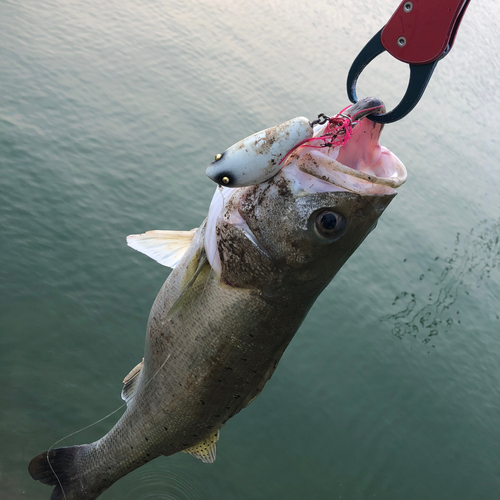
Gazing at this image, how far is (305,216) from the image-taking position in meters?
2.53

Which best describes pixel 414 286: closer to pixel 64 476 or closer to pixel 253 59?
pixel 64 476

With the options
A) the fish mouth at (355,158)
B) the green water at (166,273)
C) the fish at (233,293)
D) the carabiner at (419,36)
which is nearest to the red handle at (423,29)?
the carabiner at (419,36)

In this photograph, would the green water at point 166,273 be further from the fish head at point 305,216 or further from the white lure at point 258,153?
the white lure at point 258,153

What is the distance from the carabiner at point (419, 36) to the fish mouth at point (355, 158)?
0.32 feet

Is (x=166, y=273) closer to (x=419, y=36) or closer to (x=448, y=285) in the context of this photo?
(x=448, y=285)

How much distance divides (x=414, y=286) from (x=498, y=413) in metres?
2.43

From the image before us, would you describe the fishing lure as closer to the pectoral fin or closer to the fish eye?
the fish eye

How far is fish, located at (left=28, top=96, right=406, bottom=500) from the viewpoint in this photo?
99.2 inches

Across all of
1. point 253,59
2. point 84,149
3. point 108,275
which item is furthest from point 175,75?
point 108,275

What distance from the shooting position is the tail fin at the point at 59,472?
139 inches

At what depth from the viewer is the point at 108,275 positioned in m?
6.73

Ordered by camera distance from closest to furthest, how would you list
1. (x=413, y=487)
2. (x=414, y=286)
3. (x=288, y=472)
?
(x=288, y=472)
(x=413, y=487)
(x=414, y=286)

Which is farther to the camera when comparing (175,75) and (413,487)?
(175,75)

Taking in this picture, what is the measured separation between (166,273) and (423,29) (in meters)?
5.37
